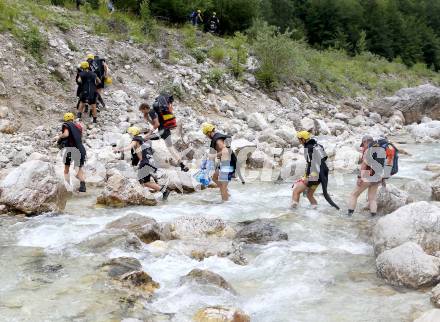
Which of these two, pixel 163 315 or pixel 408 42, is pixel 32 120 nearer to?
pixel 163 315

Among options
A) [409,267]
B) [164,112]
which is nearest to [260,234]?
[409,267]

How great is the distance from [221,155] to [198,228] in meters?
2.13

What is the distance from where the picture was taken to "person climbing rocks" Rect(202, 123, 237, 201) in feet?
32.0

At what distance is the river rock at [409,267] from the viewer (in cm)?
617

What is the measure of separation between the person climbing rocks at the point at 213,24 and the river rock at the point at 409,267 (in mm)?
20444

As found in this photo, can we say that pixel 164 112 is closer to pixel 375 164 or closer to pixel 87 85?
pixel 87 85

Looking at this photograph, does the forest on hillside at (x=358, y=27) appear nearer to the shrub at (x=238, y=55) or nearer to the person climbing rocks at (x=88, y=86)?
the shrub at (x=238, y=55)

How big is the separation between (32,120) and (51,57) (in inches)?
114

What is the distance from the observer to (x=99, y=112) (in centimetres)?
1480

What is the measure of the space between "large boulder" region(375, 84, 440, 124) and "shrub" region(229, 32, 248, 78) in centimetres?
724

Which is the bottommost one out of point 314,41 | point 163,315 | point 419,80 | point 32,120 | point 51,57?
point 163,315

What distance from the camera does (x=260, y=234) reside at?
7992mm

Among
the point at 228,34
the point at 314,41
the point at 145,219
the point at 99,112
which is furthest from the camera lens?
the point at 314,41

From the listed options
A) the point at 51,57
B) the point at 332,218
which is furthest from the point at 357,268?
the point at 51,57
